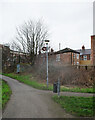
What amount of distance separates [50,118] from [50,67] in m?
14.6

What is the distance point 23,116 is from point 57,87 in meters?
3.47

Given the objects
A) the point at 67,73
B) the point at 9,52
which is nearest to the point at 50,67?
the point at 67,73

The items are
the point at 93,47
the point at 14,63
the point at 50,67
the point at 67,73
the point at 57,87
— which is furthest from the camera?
the point at 14,63

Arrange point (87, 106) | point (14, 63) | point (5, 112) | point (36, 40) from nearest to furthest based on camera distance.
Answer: point (5, 112), point (87, 106), point (36, 40), point (14, 63)

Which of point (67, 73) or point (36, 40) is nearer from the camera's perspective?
point (67, 73)

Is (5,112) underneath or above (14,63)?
underneath

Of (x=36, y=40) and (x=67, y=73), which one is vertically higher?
(x=36, y=40)

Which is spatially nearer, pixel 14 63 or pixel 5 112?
pixel 5 112

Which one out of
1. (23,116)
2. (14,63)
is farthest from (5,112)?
(14,63)

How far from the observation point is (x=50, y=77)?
17.2 meters

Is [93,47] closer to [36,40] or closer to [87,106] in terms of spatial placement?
[36,40]

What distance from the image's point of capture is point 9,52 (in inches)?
1318

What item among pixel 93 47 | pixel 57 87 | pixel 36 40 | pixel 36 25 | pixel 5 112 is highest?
pixel 36 25

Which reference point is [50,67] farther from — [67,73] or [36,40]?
[36,40]
